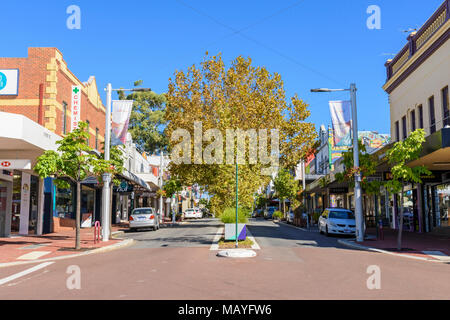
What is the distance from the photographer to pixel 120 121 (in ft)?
68.8

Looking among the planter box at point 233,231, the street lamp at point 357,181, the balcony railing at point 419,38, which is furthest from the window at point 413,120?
the planter box at point 233,231

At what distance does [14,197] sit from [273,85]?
15.9m

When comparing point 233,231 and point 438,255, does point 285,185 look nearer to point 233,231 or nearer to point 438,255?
point 233,231

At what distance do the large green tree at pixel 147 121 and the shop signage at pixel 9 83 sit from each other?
103 feet

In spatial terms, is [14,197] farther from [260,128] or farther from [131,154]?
[131,154]

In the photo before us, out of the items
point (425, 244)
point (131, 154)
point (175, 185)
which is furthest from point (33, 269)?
point (131, 154)

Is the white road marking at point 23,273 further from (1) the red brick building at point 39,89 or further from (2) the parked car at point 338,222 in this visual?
(2) the parked car at point 338,222

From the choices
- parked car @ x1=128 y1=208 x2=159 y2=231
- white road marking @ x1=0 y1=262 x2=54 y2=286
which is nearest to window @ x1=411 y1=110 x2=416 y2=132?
parked car @ x1=128 y1=208 x2=159 y2=231

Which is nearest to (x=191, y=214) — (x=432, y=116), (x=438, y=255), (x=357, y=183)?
(x=432, y=116)

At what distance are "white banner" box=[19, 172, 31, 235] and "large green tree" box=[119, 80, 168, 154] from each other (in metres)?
34.4

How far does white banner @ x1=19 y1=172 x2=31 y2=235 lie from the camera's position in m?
23.8

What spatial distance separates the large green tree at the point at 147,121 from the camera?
59.4 m

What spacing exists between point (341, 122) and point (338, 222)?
6.23 m
